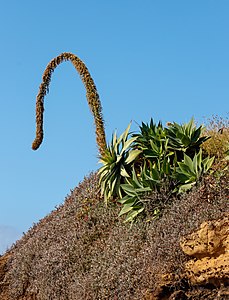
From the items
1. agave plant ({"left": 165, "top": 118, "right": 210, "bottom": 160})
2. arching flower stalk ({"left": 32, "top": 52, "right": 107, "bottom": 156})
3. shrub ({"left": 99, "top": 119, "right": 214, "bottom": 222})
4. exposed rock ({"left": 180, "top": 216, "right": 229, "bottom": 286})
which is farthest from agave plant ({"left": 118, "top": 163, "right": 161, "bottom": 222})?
exposed rock ({"left": 180, "top": 216, "right": 229, "bottom": 286})

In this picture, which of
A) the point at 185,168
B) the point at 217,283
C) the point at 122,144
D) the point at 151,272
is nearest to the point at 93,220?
the point at 122,144

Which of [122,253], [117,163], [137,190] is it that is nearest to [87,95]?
[117,163]

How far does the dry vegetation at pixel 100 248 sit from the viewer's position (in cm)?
935

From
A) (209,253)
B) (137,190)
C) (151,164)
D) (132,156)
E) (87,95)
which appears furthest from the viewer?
(87,95)

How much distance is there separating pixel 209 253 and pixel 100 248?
3.63m

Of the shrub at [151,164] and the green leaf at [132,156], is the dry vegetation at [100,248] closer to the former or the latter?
the shrub at [151,164]

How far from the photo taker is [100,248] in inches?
468

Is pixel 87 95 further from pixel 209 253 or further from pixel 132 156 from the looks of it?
pixel 209 253

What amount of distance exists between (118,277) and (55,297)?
7.75 feet

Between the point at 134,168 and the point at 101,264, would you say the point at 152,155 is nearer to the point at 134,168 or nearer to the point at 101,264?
the point at 134,168

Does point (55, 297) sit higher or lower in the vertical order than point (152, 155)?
lower

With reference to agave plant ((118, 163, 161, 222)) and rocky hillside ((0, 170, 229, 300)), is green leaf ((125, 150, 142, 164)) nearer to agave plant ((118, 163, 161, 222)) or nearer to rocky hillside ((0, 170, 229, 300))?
agave plant ((118, 163, 161, 222))

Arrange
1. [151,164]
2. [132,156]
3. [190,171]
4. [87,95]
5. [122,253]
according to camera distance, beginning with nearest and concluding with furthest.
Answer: [122,253] → [190,171] → [151,164] → [132,156] → [87,95]

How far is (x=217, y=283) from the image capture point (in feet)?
27.6
